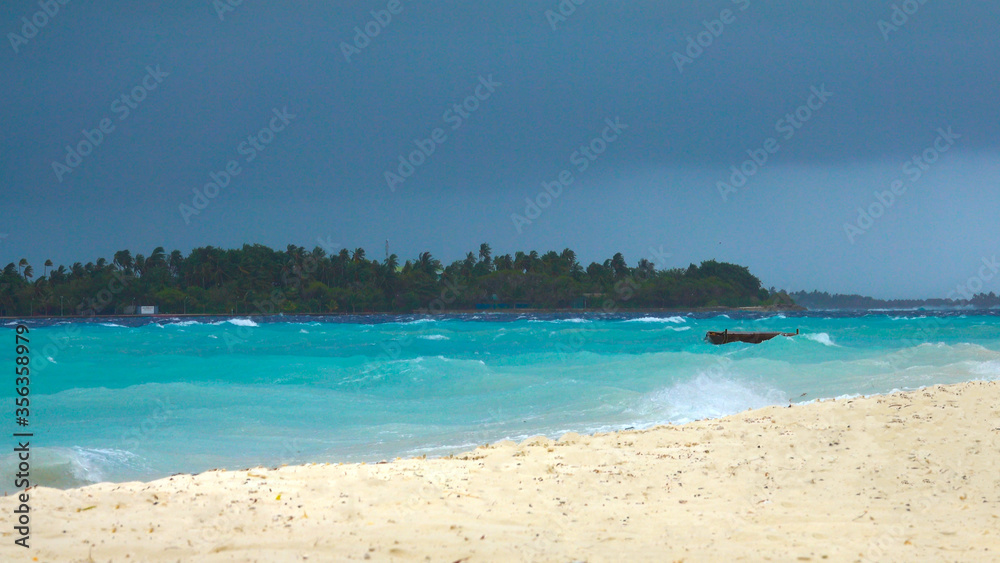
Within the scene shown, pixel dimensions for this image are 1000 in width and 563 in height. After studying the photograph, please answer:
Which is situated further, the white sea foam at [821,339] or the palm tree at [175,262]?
the palm tree at [175,262]

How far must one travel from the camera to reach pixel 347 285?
130375 millimetres

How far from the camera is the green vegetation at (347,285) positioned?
113000mm

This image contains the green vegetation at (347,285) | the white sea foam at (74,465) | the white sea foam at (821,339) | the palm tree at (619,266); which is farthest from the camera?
the palm tree at (619,266)

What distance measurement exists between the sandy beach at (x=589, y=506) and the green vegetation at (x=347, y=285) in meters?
114

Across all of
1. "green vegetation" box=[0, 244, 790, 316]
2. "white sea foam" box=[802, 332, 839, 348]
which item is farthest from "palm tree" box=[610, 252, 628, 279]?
"white sea foam" box=[802, 332, 839, 348]

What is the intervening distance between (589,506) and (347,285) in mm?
127476

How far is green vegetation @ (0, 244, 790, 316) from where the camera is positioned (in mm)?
113000

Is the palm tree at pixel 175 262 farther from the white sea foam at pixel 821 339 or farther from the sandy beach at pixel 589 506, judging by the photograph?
the sandy beach at pixel 589 506

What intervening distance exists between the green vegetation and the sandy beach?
373 ft

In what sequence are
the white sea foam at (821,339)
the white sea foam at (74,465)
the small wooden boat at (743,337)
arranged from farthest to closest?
the small wooden boat at (743,337), the white sea foam at (821,339), the white sea foam at (74,465)

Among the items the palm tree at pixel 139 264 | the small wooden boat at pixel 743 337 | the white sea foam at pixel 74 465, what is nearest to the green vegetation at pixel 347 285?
the palm tree at pixel 139 264

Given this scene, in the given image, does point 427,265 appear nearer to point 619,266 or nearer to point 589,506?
point 619,266

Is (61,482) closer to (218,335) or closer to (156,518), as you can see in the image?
(156,518)

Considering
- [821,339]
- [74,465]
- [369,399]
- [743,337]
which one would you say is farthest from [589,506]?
[821,339]
